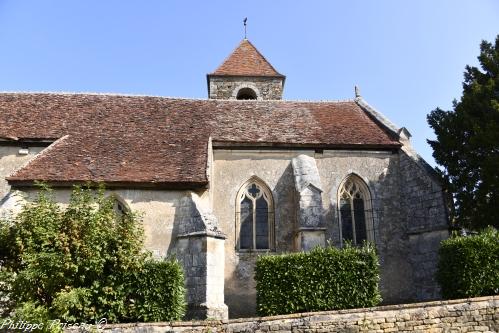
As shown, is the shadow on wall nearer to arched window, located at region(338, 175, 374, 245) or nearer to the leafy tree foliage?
arched window, located at region(338, 175, 374, 245)

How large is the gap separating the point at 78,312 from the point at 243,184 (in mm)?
7291

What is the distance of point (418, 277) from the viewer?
1426cm

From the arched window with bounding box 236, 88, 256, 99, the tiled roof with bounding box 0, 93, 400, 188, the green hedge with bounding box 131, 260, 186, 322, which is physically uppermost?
the arched window with bounding box 236, 88, 256, 99

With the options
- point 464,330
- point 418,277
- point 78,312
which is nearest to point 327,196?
point 418,277

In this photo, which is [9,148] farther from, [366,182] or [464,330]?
[464,330]

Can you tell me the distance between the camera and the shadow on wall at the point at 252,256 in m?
13.8

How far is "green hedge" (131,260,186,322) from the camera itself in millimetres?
9695

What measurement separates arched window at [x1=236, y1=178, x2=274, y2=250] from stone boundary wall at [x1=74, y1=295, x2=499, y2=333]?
5.62 m

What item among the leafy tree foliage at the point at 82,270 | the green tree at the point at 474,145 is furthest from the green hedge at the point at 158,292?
the green tree at the point at 474,145

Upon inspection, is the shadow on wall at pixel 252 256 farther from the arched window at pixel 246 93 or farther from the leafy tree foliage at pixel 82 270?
the arched window at pixel 246 93

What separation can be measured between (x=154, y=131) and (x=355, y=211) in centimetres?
756

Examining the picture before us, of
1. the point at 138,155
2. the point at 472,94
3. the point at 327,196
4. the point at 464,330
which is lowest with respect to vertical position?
the point at 464,330

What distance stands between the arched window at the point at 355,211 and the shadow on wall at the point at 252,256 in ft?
5.88

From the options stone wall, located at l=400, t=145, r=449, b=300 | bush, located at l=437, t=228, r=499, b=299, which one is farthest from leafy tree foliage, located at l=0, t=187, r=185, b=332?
stone wall, located at l=400, t=145, r=449, b=300
